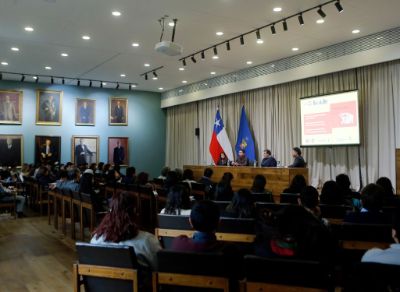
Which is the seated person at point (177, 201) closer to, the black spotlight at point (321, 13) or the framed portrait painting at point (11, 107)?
the black spotlight at point (321, 13)

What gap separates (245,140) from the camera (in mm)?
12297

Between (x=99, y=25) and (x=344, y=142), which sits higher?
(x=99, y=25)

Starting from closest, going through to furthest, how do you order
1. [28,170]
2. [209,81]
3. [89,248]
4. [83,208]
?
[89,248] → [83,208] → [28,170] → [209,81]

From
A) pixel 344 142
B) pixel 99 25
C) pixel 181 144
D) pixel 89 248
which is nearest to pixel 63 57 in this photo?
pixel 99 25

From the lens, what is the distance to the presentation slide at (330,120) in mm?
8953

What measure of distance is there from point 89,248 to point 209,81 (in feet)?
39.2

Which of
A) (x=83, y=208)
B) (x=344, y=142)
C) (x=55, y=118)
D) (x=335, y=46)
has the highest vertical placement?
(x=335, y=46)

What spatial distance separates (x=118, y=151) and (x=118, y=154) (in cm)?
13

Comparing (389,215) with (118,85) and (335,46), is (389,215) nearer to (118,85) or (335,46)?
(335,46)

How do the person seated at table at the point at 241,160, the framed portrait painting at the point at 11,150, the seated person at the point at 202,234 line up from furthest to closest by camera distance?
the framed portrait painting at the point at 11,150 → the person seated at table at the point at 241,160 → the seated person at the point at 202,234

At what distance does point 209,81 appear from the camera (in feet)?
45.6

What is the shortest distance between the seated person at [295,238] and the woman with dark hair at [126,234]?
2.66ft

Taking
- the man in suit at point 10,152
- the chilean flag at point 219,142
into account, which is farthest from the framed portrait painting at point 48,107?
the chilean flag at point 219,142

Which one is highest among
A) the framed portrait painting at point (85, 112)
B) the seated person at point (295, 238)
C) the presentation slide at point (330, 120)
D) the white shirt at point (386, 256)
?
the framed portrait painting at point (85, 112)
